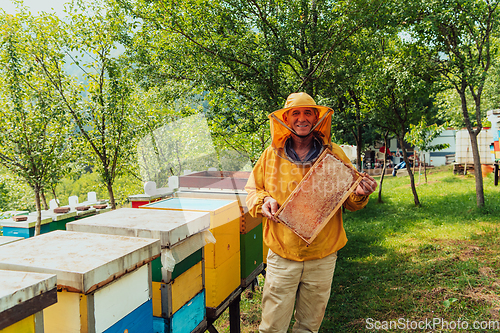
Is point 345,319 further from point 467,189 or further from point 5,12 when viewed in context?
point 467,189

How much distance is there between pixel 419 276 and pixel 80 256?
4816 millimetres

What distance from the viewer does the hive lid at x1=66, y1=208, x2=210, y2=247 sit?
70.6 inches

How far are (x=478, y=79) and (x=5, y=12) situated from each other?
896cm

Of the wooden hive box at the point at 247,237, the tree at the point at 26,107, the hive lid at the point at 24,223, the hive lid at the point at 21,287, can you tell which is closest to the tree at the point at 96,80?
the tree at the point at 26,107

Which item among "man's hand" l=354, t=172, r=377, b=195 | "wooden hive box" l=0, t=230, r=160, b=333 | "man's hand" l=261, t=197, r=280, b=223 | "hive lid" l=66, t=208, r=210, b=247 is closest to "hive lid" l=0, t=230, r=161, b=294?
"wooden hive box" l=0, t=230, r=160, b=333

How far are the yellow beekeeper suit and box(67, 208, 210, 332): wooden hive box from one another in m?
0.46

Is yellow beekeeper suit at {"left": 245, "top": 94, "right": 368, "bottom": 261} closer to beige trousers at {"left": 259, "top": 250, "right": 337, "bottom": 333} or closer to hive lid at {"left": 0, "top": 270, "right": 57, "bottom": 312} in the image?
beige trousers at {"left": 259, "top": 250, "right": 337, "bottom": 333}

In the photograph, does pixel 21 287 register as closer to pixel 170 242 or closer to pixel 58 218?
pixel 170 242

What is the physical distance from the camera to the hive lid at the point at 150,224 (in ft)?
5.88

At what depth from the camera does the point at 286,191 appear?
220cm

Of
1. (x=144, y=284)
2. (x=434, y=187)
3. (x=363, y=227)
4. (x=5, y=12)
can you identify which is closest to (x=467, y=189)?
(x=434, y=187)

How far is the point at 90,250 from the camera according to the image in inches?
58.8

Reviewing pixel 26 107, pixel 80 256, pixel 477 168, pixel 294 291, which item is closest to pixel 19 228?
pixel 26 107

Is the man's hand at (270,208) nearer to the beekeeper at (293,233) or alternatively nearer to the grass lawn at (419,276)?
the beekeeper at (293,233)
